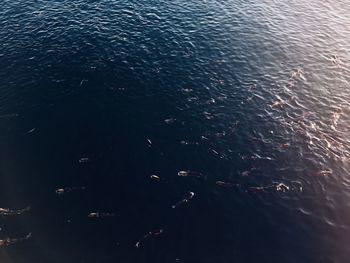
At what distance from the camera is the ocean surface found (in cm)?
4878

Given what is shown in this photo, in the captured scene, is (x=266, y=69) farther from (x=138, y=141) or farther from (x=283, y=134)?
(x=138, y=141)

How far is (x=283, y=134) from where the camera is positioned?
6506 centimetres

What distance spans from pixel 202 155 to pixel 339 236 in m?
24.1

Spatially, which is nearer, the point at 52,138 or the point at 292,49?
the point at 52,138

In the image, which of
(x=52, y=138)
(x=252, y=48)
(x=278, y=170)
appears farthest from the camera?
(x=252, y=48)

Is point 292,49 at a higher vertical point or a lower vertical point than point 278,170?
higher

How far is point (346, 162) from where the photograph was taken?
59.9m

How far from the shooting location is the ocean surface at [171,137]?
48.8m

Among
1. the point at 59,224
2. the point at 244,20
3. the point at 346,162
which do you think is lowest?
the point at 59,224

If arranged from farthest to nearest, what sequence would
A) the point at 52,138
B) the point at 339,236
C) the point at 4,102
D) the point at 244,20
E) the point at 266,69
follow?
the point at 244,20, the point at 266,69, the point at 4,102, the point at 52,138, the point at 339,236

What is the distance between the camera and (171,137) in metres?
64.1

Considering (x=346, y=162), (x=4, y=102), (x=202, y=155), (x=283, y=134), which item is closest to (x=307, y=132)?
(x=283, y=134)

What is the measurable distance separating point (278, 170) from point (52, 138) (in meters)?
39.8

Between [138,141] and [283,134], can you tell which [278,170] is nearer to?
[283,134]
